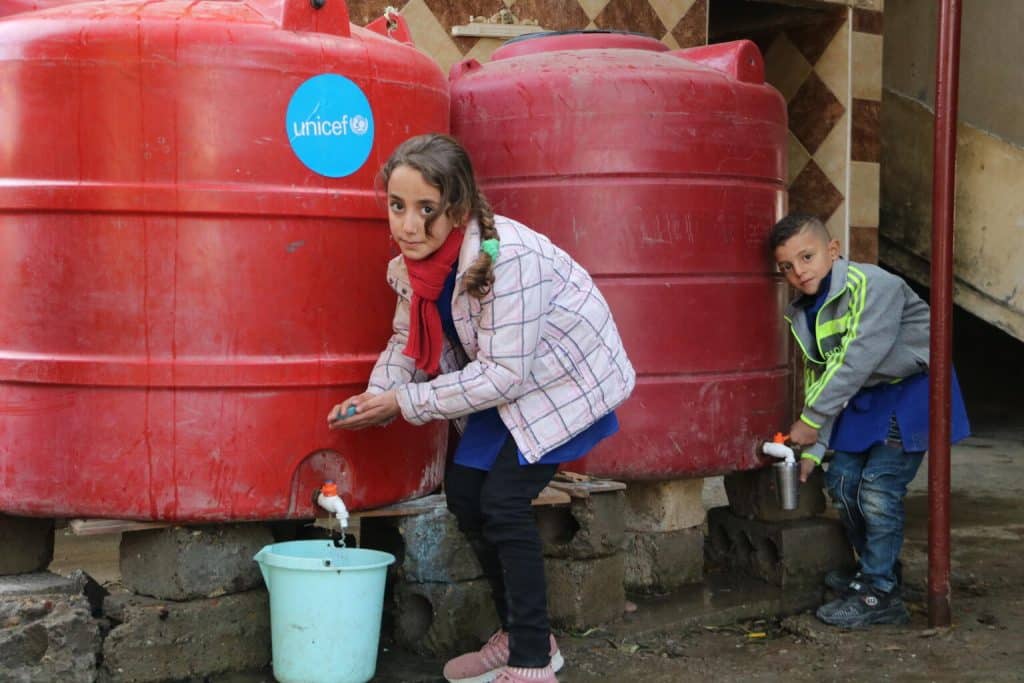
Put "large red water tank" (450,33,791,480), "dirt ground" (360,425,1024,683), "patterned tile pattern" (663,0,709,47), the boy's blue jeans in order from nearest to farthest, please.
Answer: "dirt ground" (360,425,1024,683), "large red water tank" (450,33,791,480), the boy's blue jeans, "patterned tile pattern" (663,0,709,47)

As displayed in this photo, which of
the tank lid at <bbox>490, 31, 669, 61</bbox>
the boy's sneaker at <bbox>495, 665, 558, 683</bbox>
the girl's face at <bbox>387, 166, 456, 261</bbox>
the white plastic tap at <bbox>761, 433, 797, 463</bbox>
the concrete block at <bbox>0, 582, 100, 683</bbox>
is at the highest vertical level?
the tank lid at <bbox>490, 31, 669, 61</bbox>

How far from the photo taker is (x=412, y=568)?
9.91 feet

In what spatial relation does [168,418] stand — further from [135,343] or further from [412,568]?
[412,568]

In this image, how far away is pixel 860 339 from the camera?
11.0 ft

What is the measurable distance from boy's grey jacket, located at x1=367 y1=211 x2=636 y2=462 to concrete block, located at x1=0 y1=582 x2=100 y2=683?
82 centimetres

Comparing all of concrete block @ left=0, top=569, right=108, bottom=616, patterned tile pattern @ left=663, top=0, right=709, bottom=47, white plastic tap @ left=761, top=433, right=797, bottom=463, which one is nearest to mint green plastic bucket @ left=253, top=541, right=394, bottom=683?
concrete block @ left=0, top=569, right=108, bottom=616

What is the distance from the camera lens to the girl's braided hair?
2.48 m

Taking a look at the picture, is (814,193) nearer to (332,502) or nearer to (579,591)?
(579,591)

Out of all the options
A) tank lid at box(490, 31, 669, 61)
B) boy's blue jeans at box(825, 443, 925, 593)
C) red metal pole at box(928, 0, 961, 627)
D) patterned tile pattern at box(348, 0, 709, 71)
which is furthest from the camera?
patterned tile pattern at box(348, 0, 709, 71)

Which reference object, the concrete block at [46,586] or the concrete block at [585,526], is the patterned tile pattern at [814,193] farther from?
the concrete block at [46,586]

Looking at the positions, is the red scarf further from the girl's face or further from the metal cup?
the metal cup

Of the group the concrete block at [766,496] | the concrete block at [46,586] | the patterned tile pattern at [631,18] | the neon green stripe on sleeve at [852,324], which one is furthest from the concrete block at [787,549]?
the patterned tile pattern at [631,18]

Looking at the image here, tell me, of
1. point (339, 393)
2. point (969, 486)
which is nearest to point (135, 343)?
point (339, 393)

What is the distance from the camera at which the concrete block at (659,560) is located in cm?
364
